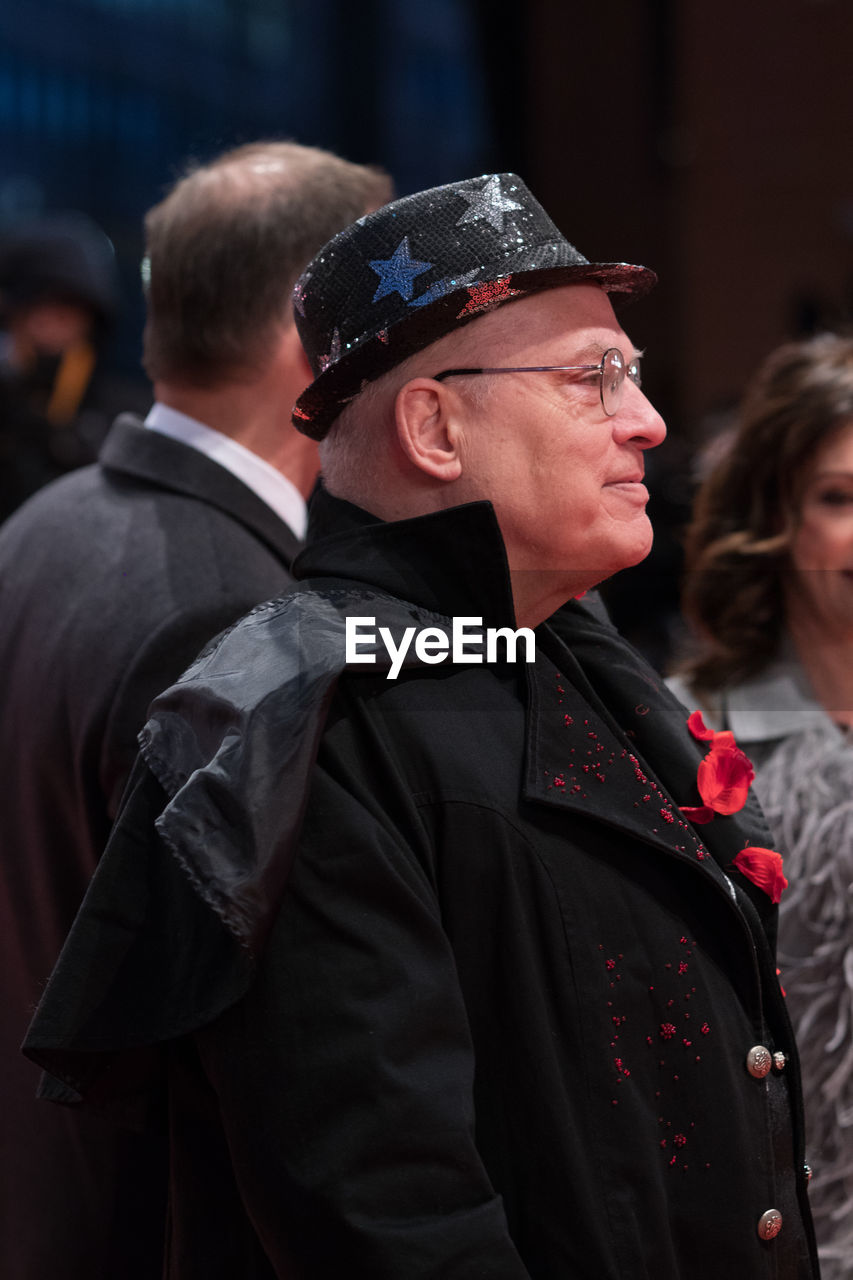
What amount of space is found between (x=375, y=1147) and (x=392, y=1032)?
0.26ft

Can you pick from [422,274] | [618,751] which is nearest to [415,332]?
[422,274]

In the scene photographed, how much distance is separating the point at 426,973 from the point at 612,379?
55 centimetres

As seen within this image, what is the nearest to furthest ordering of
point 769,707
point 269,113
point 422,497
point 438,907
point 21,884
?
1. point 438,907
2. point 422,497
3. point 21,884
4. point 769,707
5. point 269,113

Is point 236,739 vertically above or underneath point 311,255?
underneath

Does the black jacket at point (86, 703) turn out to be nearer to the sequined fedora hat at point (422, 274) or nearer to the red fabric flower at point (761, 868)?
Result: the sequined fedora hat at point (422, 274)

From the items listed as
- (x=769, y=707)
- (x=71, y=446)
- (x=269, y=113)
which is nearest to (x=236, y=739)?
(x=769, y=707)

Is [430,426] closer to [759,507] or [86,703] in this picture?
[86,703]

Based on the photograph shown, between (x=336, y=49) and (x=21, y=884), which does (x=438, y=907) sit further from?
(x=336, y=49)

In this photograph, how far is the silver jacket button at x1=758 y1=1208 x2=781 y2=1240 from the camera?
45.5 inches

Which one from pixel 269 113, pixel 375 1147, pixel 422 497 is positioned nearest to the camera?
pixel 375 1147

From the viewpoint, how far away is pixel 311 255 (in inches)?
68.5

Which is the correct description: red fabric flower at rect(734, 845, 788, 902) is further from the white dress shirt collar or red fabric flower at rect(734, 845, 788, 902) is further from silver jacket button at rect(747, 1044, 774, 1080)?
the white dress shirt collar

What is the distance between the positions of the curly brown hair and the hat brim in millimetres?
804

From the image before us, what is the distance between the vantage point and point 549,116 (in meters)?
5.73
